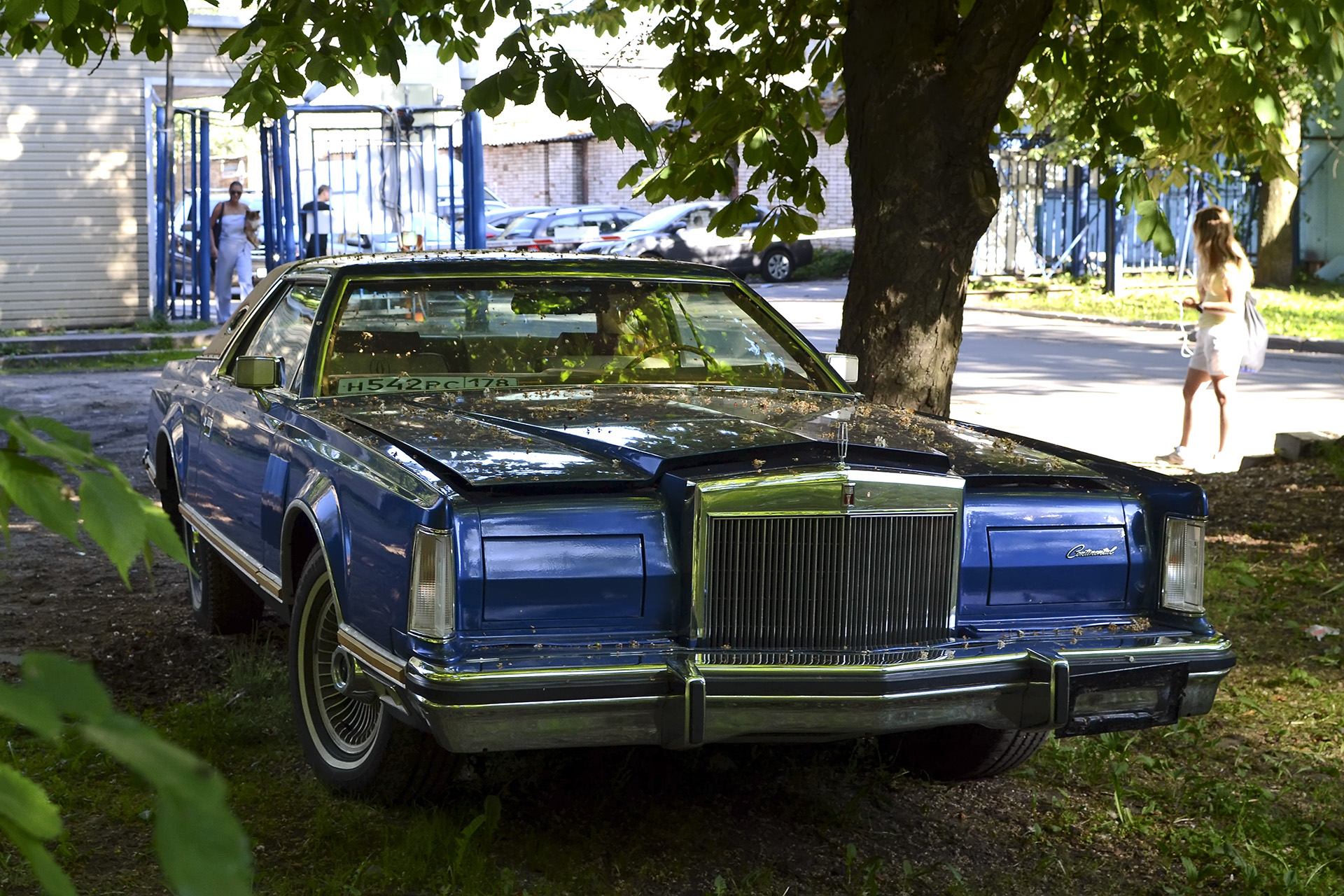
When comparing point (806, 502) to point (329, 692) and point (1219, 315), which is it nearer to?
point (329, 692)

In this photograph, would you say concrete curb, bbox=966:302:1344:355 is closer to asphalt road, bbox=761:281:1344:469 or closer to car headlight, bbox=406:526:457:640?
asphalt road, bbox=761:281:1344:469

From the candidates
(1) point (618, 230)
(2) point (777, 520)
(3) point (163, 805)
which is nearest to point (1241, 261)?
(2) point (777, 520)

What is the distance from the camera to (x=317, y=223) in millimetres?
17141

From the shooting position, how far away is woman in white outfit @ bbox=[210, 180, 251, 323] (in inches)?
736

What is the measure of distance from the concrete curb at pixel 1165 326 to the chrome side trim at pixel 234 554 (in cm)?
918

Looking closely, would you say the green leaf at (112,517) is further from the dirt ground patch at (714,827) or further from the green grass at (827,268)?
the green grass at (827,268)

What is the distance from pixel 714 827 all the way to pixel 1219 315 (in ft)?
23.6

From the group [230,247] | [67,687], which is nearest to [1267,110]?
[67,687]

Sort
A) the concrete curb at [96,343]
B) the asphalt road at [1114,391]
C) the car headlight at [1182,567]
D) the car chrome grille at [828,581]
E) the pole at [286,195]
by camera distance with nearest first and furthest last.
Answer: the car chrome grille at [828,581]
the car headlight at [1182,567]
the asphalt road at [1114,391]
the pole at [286,195]
the concrete curb at [96,343]

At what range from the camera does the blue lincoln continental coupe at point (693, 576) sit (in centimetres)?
333

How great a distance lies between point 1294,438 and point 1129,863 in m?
6.51

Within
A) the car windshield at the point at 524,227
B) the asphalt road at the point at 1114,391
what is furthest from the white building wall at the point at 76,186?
the car windshield at the point at 524,227

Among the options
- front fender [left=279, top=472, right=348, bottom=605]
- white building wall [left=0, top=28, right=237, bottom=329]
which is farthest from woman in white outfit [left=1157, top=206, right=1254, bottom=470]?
white building wall [left=0, top=28, right=237, bottom=329]

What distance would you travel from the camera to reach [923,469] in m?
3.67
